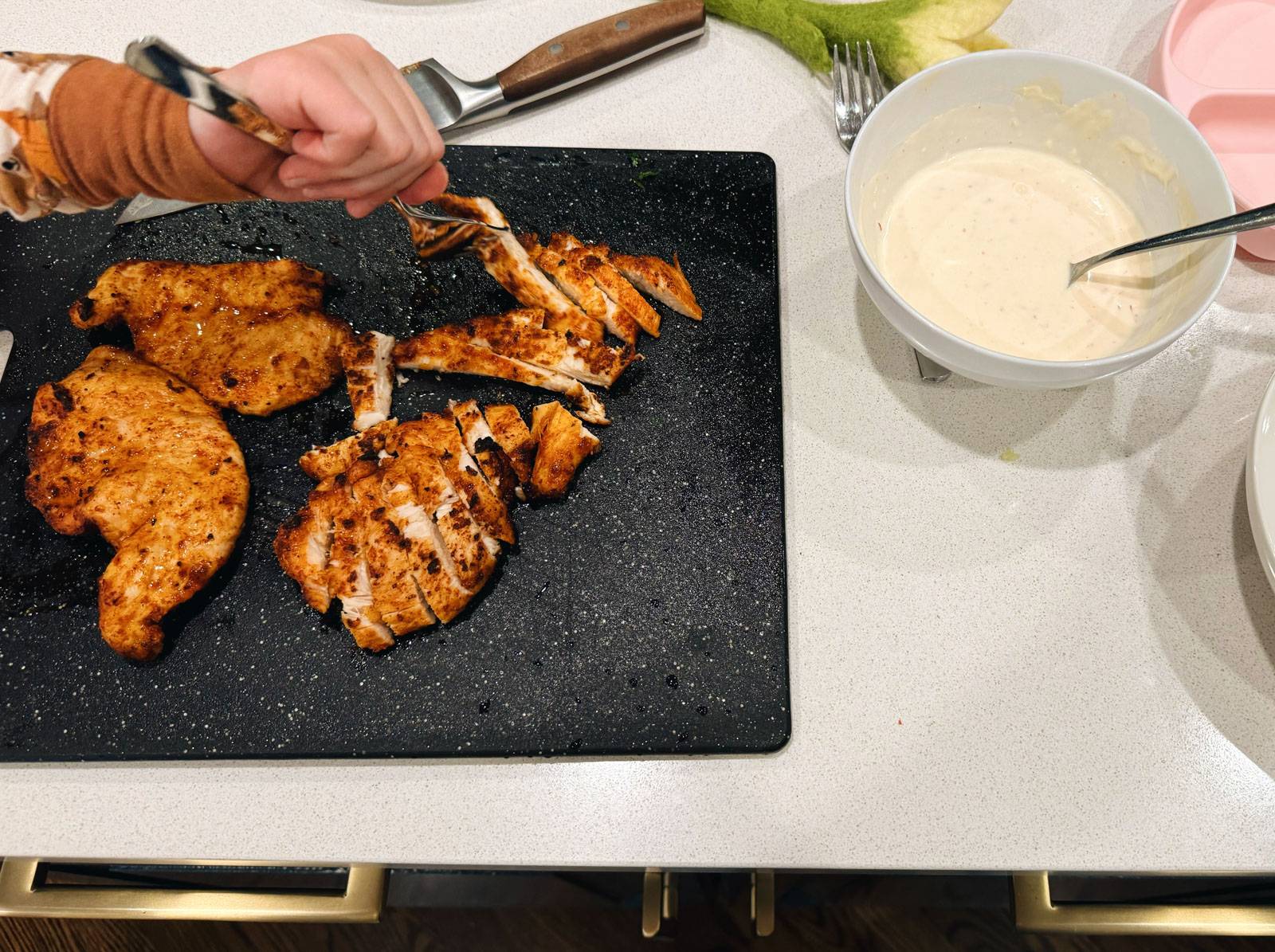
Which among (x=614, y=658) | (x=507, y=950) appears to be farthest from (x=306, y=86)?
(x=507, y=950)

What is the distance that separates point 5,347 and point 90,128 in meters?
0.53

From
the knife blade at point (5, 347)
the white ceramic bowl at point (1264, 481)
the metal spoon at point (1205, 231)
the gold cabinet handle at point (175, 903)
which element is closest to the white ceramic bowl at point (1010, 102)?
the metal spoon at point (1205, 231)

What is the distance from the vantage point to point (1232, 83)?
1.35 meters

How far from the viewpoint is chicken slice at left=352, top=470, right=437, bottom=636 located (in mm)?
1095

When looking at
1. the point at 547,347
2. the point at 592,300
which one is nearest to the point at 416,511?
the point at 547,347

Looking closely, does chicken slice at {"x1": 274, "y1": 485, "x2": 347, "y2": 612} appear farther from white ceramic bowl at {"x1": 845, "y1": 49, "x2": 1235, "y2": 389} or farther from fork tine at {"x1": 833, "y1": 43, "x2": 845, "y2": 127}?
fork tine at {"x1": 833, "y1": 43, "x2": 845, "y2": 127}

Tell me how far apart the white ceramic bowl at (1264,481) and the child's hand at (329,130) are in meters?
1.09

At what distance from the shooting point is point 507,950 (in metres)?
1.77

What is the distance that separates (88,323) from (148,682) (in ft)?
1.78

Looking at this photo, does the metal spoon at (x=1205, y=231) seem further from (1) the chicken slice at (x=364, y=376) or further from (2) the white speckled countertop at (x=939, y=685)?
(1) the chicken slice at (x=364, y=376)

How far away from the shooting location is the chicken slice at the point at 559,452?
3.81 ft

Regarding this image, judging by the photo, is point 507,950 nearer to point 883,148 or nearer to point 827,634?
point 827,634

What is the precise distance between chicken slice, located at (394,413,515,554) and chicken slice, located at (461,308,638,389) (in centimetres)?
15

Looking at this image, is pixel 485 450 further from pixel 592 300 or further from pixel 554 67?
pixel 554 67
